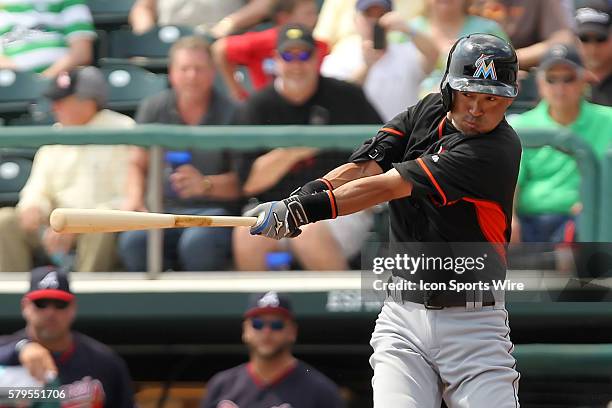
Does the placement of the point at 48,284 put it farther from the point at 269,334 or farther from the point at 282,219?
the point at 282,219

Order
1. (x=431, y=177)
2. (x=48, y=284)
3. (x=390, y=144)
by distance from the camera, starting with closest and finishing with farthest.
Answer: (x=431, y=177), (x=390, y=144), (x=48, y=284)

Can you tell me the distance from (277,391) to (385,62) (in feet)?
5.96

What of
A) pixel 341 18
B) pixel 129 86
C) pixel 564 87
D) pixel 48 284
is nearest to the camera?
pixel 48 284

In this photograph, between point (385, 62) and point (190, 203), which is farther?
point (385, 62)

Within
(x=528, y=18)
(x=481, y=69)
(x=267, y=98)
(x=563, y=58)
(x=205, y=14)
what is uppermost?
(x=205, y=14)

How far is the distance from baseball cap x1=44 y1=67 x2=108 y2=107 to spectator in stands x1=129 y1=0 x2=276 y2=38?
42.5 inches

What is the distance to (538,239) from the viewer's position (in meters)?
5.28

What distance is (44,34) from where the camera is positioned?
6988mm

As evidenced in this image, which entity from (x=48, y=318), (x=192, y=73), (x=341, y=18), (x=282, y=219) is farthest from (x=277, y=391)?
→ (x=341, y=18)

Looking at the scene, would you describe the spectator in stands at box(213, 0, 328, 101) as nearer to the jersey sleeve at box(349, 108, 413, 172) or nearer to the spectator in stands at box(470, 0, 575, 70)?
the spectator in stands at box(470, 0, 575, 70)

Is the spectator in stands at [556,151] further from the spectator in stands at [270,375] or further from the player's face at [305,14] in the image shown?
the player's face at [305,14]

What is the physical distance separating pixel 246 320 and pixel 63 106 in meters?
1.50

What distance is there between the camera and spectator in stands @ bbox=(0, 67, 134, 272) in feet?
17.8

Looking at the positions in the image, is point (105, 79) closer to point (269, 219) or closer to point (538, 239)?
point (538, 239)
